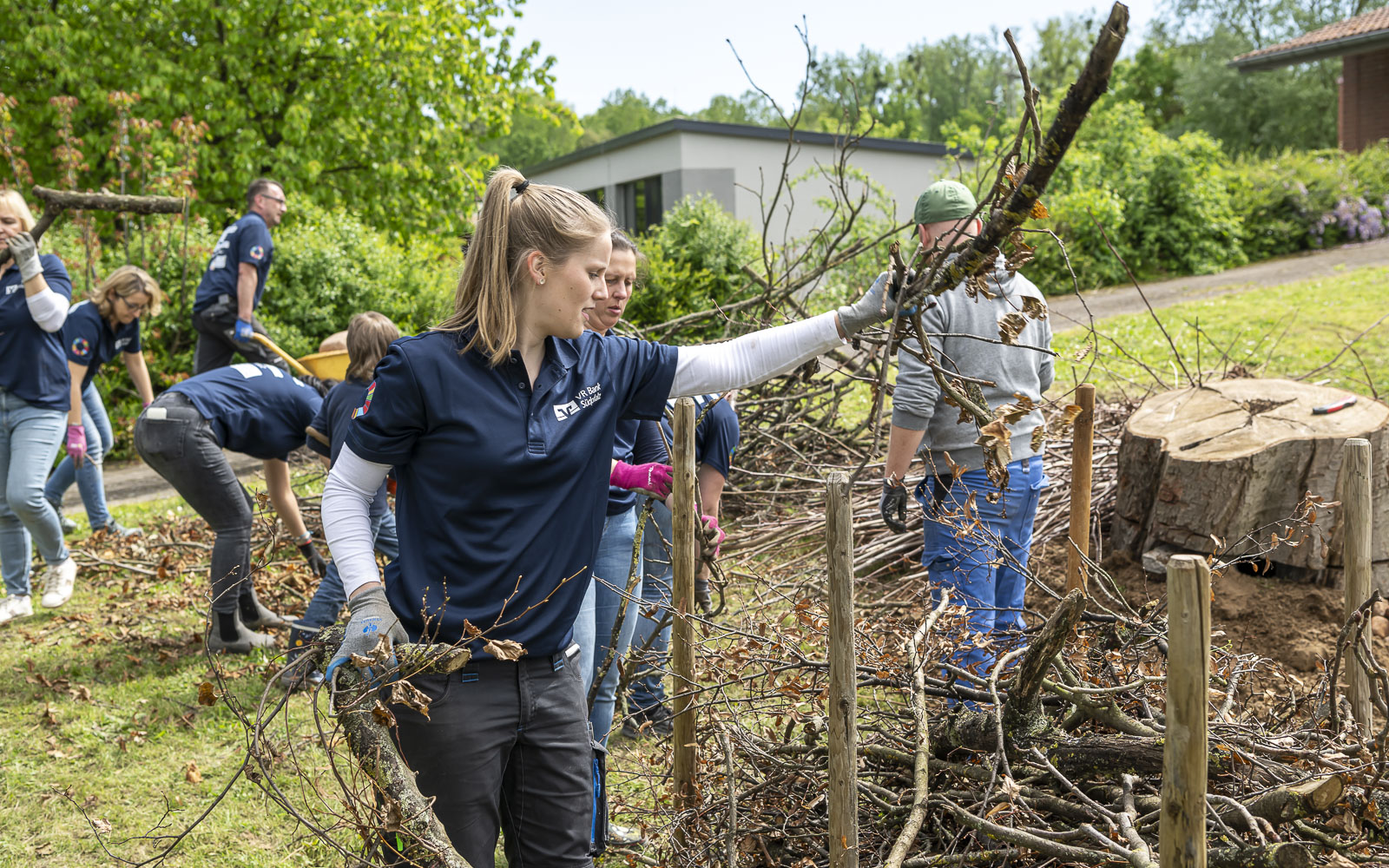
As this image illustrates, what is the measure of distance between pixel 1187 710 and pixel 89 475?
679cm

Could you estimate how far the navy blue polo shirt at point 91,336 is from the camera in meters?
5.23

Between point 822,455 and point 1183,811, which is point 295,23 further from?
point 1183,811

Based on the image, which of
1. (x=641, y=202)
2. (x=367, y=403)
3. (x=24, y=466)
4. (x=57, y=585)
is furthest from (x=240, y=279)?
(x=641, y=202)

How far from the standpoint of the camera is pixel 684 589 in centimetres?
280

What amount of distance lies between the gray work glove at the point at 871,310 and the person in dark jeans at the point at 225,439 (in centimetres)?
315

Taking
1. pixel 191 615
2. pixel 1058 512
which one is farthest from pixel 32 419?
pixel 1058 512

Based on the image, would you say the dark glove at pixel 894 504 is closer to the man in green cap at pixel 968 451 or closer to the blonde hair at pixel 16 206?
the man in green cap at pixel 968 451

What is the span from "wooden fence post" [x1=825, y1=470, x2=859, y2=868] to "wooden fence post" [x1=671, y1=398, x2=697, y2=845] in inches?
30.9

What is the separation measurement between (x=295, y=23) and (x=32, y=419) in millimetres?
11444

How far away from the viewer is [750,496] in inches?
255

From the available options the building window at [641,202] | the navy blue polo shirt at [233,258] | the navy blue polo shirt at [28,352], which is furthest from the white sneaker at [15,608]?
the building window at [641,202]

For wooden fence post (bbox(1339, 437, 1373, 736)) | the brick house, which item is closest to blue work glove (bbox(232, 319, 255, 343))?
wooden fence post (bbox(1339, 437, 1373, 736))

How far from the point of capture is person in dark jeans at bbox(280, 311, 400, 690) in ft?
12.3

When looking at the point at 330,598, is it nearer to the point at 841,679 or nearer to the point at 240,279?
the point at 841,679
